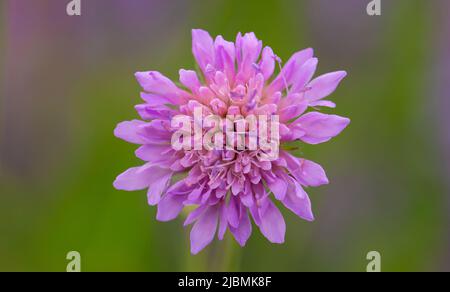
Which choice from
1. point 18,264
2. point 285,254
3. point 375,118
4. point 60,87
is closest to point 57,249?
point 18,264

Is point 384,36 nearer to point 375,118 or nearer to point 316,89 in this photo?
point 375,118

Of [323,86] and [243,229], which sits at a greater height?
[323,86]

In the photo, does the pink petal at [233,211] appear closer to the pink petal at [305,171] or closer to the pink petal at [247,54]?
the pink petal at [305,171]

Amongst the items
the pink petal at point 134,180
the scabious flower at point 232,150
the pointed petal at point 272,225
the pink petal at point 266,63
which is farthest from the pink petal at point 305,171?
the pink petal at point 134,180

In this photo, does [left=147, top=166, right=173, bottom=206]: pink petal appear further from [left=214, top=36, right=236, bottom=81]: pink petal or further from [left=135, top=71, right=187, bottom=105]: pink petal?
[left=214, top=36, right=236, bottom=81]: pink petal

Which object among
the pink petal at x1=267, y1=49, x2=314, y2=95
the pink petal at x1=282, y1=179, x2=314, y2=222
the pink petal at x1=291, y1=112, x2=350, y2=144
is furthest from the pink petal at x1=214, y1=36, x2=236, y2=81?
the pink petal at x1=282, y1=179, x2=314, y2=222

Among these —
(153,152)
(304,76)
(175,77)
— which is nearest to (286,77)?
(304,76)

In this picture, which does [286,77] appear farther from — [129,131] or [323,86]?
[129,131]
